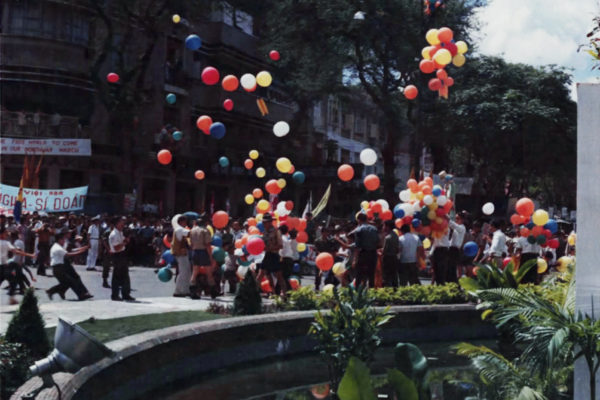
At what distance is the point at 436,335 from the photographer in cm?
1095

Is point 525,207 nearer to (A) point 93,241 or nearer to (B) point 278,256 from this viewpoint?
(B) point 278,256

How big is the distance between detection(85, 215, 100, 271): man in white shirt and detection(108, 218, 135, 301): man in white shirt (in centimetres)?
707

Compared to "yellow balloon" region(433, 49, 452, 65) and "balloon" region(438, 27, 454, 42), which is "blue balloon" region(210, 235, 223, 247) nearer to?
"yellow balloon" region(433, 49, 452, 65)

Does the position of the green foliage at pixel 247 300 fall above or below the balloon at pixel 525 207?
below

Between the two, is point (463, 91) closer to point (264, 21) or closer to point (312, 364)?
point (264, 21)

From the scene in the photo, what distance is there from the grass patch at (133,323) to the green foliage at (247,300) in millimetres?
756

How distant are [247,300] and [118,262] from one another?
3830mm

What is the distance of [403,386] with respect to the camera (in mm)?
4582

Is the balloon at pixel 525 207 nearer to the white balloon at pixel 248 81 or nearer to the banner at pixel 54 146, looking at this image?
the white balloon at pixel 248 81

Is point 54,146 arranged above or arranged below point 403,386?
above

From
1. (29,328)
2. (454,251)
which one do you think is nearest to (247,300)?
(29,328)

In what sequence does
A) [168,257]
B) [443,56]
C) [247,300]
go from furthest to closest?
[168,257]
[443,56]
[247,300]

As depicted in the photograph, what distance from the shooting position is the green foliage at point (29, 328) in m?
6.52

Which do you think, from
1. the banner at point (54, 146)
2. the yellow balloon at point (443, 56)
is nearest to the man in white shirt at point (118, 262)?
the yellow balloon at point (443, 56)
